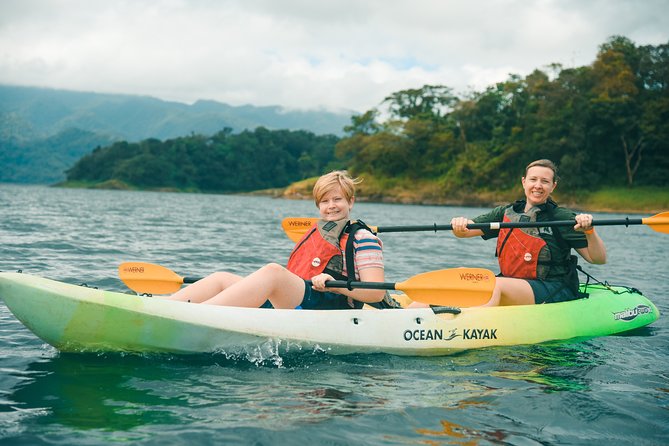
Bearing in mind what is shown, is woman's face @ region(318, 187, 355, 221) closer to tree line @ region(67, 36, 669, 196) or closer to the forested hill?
tree line @ region(67, 36, 669, 196)

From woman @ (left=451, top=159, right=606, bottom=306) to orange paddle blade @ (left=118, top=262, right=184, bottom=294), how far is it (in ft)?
7.77

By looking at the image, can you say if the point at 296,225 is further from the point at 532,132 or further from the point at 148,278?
the point at 532,132

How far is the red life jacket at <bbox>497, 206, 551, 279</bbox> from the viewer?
15.9 feet

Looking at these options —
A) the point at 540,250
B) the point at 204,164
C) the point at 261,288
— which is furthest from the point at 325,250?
the point at 204,164

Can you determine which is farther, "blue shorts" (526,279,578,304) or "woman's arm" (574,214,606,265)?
"blue shorts" (526,279,578,304)

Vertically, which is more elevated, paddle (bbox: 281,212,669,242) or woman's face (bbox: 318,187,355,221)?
woman's face (bbox: 318,187,355,221)

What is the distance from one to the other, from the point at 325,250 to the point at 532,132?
1966 inches

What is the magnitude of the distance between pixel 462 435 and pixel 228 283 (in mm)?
1956

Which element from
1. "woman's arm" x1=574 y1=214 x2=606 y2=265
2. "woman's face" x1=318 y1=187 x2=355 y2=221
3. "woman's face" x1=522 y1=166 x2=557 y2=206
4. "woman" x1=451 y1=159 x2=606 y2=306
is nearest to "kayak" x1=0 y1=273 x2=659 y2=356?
"woman" x1=451 y1=159 x2=606 y2=306

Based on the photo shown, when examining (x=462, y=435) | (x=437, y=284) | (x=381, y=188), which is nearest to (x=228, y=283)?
(x=437, y=284)

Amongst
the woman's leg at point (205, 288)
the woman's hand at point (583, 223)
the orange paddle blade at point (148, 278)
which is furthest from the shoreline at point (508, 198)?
the woman's leg at point (205, 288)

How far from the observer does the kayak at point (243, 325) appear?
347cm

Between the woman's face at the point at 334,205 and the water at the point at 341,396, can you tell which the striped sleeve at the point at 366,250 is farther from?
the water at the point at 341,396

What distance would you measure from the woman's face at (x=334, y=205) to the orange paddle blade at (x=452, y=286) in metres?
0.75
